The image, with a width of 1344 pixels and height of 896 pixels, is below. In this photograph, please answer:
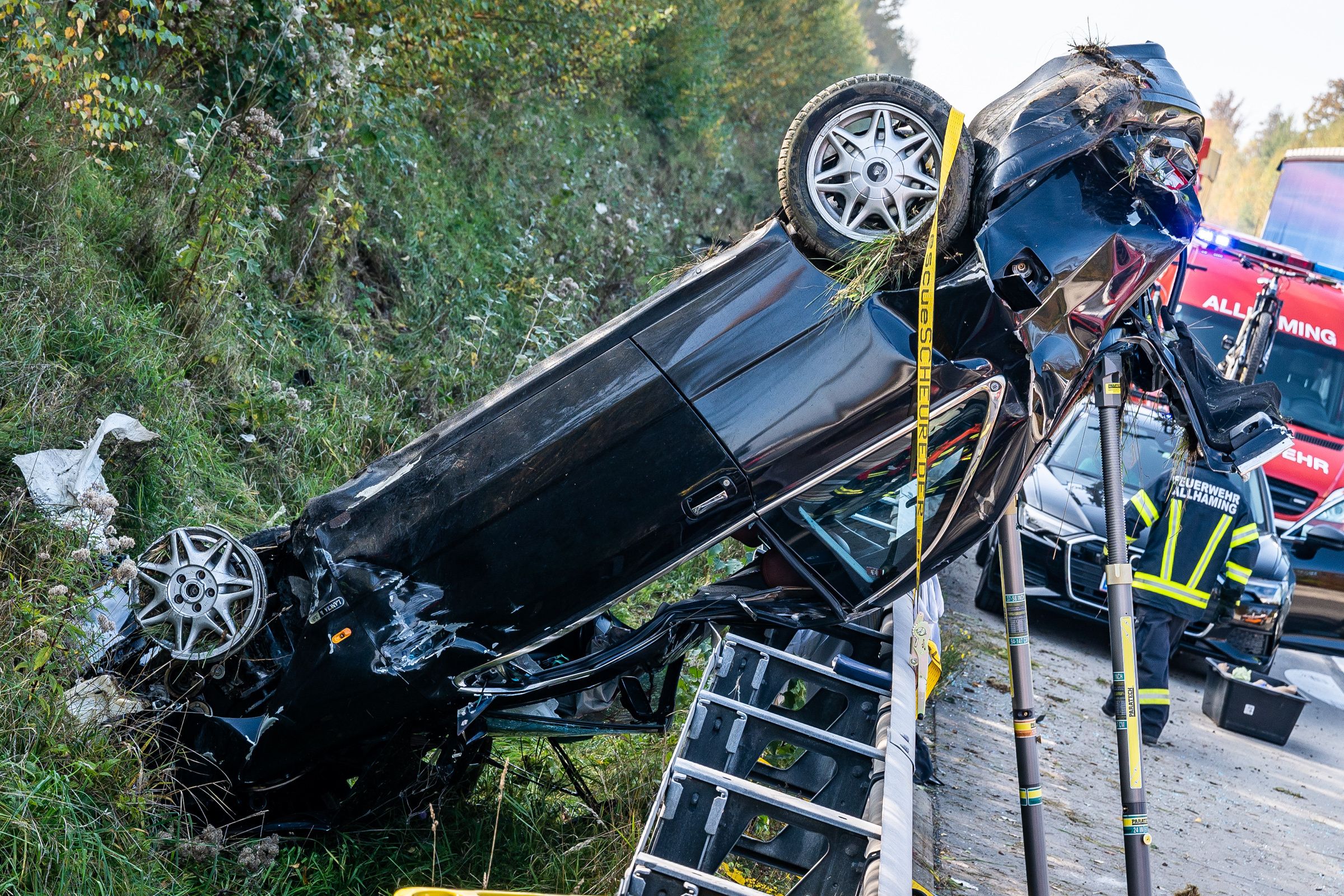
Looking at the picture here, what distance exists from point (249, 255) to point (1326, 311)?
1090 cm

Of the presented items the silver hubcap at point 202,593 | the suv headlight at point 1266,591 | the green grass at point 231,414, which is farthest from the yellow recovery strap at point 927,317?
the suv headlight at point 1266,591

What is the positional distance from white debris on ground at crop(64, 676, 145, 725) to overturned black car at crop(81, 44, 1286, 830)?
0.08 meters

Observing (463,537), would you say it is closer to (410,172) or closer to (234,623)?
(234,623)

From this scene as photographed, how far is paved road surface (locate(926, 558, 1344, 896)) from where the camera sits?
4.95 m

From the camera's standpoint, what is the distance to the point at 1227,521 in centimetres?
678

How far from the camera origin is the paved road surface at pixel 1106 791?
4.95 meters

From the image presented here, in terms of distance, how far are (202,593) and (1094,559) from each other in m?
6.49

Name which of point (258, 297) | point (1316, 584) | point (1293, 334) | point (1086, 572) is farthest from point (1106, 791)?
point (1293, 334)

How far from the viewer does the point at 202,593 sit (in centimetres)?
334

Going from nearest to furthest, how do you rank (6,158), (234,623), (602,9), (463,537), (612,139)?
(463,537), (234,623), (6,158), (602,9), (612,139)

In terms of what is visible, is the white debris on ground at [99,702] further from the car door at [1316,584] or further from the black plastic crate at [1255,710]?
the car door at [1316,584]

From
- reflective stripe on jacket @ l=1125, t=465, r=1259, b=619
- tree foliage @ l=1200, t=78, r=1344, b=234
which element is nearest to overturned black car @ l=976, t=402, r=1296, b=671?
reflective stripe on jacket @ l=1125, t=465, r=1259, b=619

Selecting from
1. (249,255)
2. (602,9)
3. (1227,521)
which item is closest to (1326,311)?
(1227,521)

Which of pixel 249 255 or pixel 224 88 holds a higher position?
pixel 224 88
